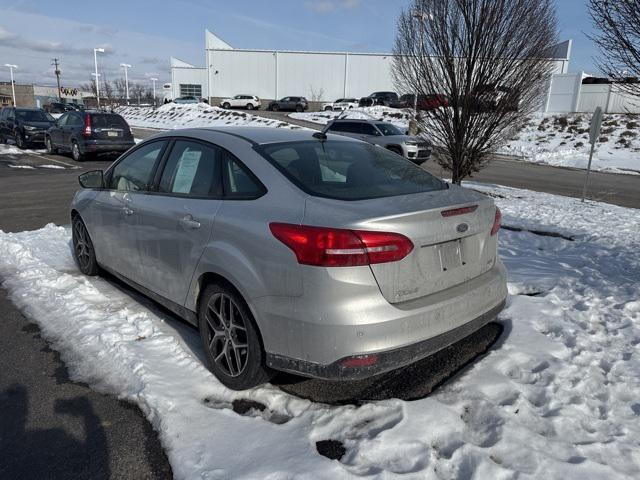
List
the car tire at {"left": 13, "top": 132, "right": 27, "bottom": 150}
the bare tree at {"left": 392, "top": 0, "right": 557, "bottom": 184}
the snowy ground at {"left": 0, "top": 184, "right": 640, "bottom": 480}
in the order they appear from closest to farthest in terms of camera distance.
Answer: the snowy ground at {"left": 0, "top": 184, "right": 640, "bottom": 480}
the bare tree at {"left": 392, "top": 0, "right": 557, "bottom": 184}
the car tire at {"left": 13, "top": 132, "right": 27, "bottom": 150}

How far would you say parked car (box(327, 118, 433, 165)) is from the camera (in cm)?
1783

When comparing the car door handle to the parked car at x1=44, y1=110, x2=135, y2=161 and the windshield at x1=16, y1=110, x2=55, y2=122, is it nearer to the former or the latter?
the parked car at x1=44, y1=110, x2=135, y2=161

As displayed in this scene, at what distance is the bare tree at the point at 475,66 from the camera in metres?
9.85

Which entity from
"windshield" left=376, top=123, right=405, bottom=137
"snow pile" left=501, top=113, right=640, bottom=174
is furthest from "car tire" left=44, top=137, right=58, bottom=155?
"snow pile" left=501, top=113, right=640, bottom=174

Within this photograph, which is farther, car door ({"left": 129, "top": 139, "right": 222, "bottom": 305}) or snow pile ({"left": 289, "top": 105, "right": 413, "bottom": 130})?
snow pile ({"left": 289, "top": 105, "right": 413, "bottom": 130})

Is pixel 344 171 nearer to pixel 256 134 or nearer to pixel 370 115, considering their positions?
pixel 256 134

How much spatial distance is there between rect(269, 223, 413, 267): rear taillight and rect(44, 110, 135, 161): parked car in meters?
16.1

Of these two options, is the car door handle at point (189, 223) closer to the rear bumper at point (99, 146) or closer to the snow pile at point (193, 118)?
the rear bumper at point (99, 146)

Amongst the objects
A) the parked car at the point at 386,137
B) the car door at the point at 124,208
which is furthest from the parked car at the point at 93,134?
the car door at the point at 124,208

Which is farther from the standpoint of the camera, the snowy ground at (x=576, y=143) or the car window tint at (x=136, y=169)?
the snowy ground at (x=576, y=143)

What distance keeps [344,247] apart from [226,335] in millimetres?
1112

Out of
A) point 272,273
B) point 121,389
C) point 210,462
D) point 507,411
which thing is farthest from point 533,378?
point 121,389

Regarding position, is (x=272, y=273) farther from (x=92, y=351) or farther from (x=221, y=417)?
(x=92, y=351)

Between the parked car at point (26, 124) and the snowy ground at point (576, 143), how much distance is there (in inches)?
761
